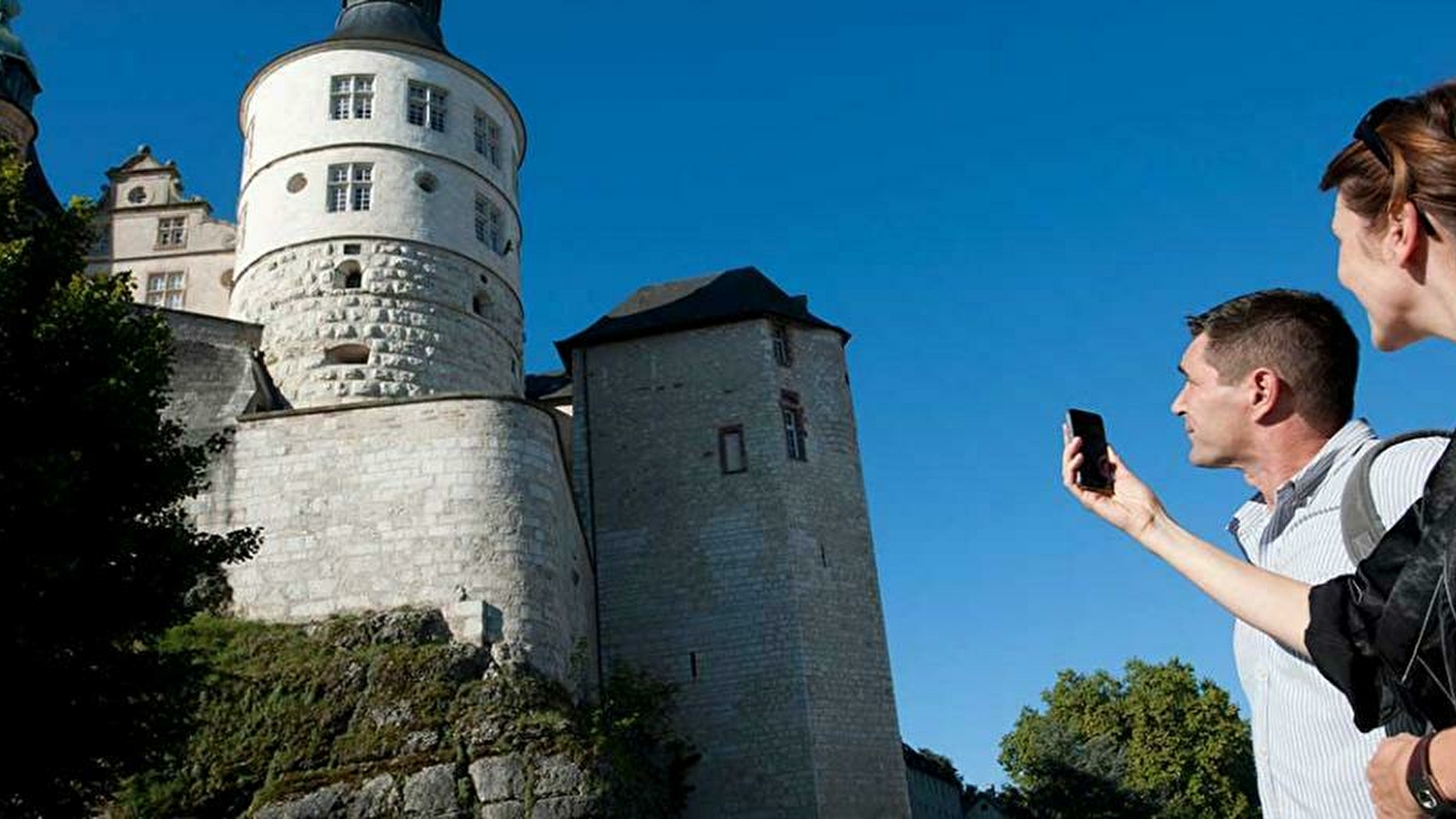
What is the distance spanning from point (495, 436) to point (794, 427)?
8.46m

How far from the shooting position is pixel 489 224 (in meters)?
25.2

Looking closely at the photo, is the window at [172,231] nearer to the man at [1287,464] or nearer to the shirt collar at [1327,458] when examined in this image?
the man at [1287,464]

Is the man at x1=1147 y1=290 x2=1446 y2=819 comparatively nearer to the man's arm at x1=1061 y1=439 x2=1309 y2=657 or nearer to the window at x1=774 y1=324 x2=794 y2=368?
the man's arm at x1=1061 y1=439 x2=1309 y2=657

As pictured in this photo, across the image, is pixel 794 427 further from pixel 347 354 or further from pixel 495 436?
pixel 347 354

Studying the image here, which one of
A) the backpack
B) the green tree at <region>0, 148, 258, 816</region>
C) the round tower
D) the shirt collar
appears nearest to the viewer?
the backpack

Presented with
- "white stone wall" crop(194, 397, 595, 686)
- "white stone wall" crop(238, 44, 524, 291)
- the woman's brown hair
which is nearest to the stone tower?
"white stone wall" crop(238, 44, 524, 291)

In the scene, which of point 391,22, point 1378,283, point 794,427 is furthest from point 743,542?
point 1378,283

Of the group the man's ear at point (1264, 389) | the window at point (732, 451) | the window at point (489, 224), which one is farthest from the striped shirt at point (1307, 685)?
the window at point (732, 451)

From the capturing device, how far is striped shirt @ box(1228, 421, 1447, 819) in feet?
9.44

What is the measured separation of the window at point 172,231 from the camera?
29.8 meters

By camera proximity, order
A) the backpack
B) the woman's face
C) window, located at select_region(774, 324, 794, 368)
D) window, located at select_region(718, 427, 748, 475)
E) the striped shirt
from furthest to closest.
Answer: window, located at select_region(774, 324, 794, 368) → window, located at select_region(718, 427, 748, 475) → the striped shirt → the backpack → the woman's face

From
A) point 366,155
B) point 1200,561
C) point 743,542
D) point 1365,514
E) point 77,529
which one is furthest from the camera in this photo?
point 743,542

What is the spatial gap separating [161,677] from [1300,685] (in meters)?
11.5

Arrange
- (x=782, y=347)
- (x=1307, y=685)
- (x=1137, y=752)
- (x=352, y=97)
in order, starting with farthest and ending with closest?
(x=1137, y=752) → (x=782, y=347) → (x=352, y=97) → (x=1307, y=685)
